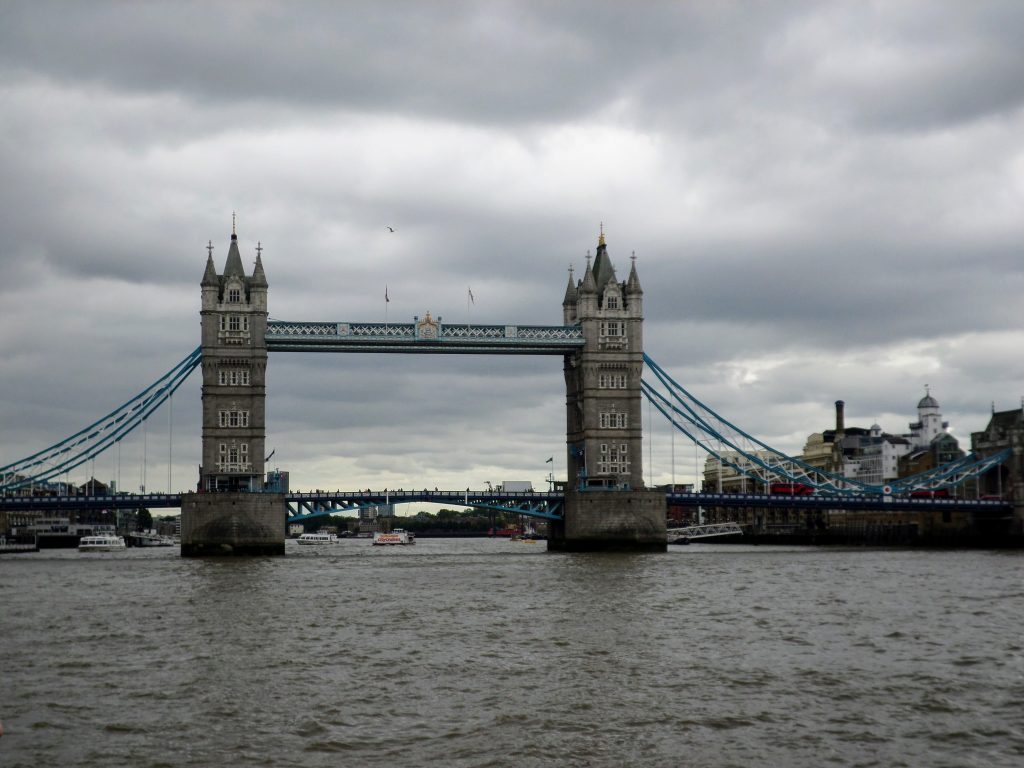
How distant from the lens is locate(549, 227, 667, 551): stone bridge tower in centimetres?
9800

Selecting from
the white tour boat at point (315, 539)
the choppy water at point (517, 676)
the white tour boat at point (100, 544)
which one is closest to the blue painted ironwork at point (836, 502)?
the choppy water at point (517, 676)

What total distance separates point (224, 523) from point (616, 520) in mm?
28224

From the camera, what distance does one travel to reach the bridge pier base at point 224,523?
9069cm

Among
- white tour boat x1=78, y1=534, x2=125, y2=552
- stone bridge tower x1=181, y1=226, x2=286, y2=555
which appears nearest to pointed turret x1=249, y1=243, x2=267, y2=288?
stone bridge tower x1=181, y1=226, x2=286, y2=555

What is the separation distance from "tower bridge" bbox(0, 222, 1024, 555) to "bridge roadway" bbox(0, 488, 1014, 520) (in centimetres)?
14

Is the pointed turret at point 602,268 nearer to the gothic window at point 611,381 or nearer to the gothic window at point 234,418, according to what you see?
the gothic window at point 611,381

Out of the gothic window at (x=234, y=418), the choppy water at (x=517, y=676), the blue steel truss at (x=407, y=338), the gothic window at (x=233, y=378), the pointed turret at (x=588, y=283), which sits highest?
the pointed turret at (x=588, y=283)

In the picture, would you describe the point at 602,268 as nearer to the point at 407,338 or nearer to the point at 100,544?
the point at 407,338

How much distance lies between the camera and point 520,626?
41375 mm

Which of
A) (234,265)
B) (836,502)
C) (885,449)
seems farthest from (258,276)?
(885,449)

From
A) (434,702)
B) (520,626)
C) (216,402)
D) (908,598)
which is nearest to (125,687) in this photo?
(434,702)

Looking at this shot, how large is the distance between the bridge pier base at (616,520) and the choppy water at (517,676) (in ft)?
131

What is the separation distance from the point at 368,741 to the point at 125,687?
322 inches

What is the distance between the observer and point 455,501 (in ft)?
336
